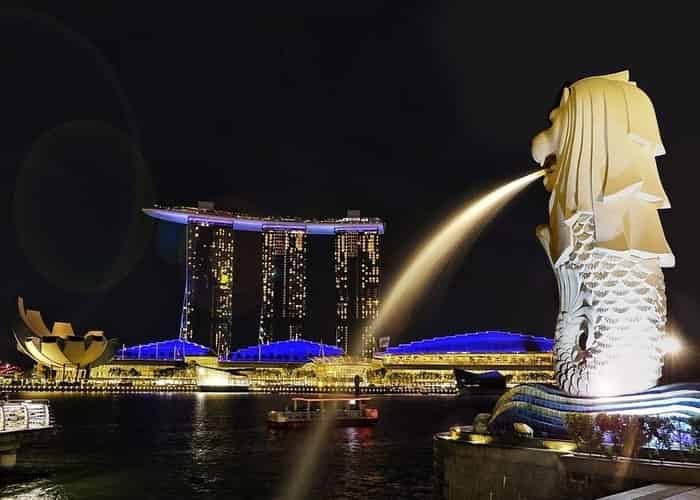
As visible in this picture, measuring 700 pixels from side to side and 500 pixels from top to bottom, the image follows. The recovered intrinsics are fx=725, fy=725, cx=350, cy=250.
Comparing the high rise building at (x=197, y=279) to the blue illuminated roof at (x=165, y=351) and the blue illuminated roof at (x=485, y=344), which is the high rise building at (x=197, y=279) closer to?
the blue illuminated roof at (x=165, y=351)

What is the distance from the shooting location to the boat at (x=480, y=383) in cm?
7681

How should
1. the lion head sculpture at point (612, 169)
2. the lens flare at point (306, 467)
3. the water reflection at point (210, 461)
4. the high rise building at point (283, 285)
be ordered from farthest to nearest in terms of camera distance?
1. the high rise building at point (283, 285)
2. the water reflection at point (210, 461)
3. the lens flare at point (306, 467)
4. the lion head sculpture at point (612, 169)

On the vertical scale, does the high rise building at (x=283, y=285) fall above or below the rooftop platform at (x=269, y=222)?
below

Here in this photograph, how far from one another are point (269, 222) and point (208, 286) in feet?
63.7

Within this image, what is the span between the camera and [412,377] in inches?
4220

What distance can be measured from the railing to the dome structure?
82374 mm

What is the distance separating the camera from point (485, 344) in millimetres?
101000

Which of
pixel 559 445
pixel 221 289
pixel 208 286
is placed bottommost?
pixel 559 445

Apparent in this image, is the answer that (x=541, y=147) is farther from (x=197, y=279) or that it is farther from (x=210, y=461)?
(x=197, y=279)

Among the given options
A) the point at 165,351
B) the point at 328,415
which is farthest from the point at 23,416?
the point at 165,351

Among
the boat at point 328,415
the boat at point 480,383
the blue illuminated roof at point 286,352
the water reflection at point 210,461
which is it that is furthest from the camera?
the blue illuminated roof at point 286,352

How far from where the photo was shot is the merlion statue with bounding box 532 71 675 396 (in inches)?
574

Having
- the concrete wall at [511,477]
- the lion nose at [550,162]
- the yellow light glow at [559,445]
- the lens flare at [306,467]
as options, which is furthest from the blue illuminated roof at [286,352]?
the yellow light glow at [559,445]

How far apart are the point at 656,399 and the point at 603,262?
3141 mm
